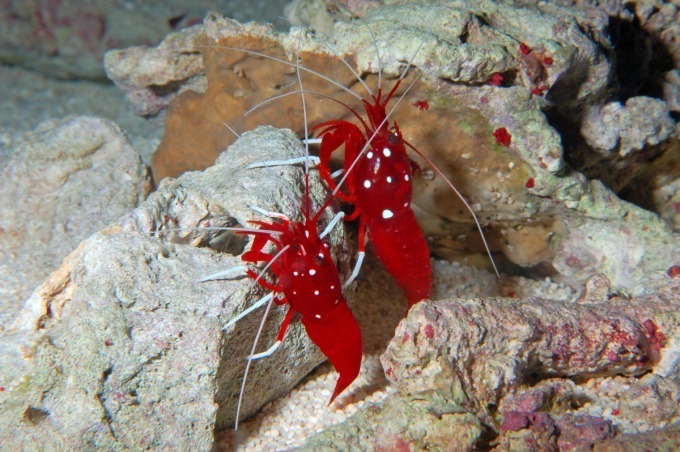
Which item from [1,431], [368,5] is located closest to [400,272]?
[368,5]

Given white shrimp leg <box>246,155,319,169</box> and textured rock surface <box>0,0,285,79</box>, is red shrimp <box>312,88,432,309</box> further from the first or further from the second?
textured rock surface <box>0,0,285,79</box>

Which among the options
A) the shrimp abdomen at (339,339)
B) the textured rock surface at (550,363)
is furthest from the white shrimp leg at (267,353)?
the textured rock surface at (550,363)

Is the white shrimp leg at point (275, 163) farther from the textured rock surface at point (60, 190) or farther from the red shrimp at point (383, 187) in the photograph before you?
the textured rock surface at point (60, 190)

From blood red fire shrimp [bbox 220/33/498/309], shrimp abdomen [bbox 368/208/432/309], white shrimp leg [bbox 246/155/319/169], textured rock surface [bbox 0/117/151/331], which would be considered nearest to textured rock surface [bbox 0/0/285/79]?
textured rock surface [bbox 0/117/151/331]

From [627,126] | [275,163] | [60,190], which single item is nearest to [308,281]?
[275,163]

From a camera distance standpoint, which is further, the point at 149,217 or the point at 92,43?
the point at 92,43

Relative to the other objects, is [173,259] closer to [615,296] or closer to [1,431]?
[1,431]
